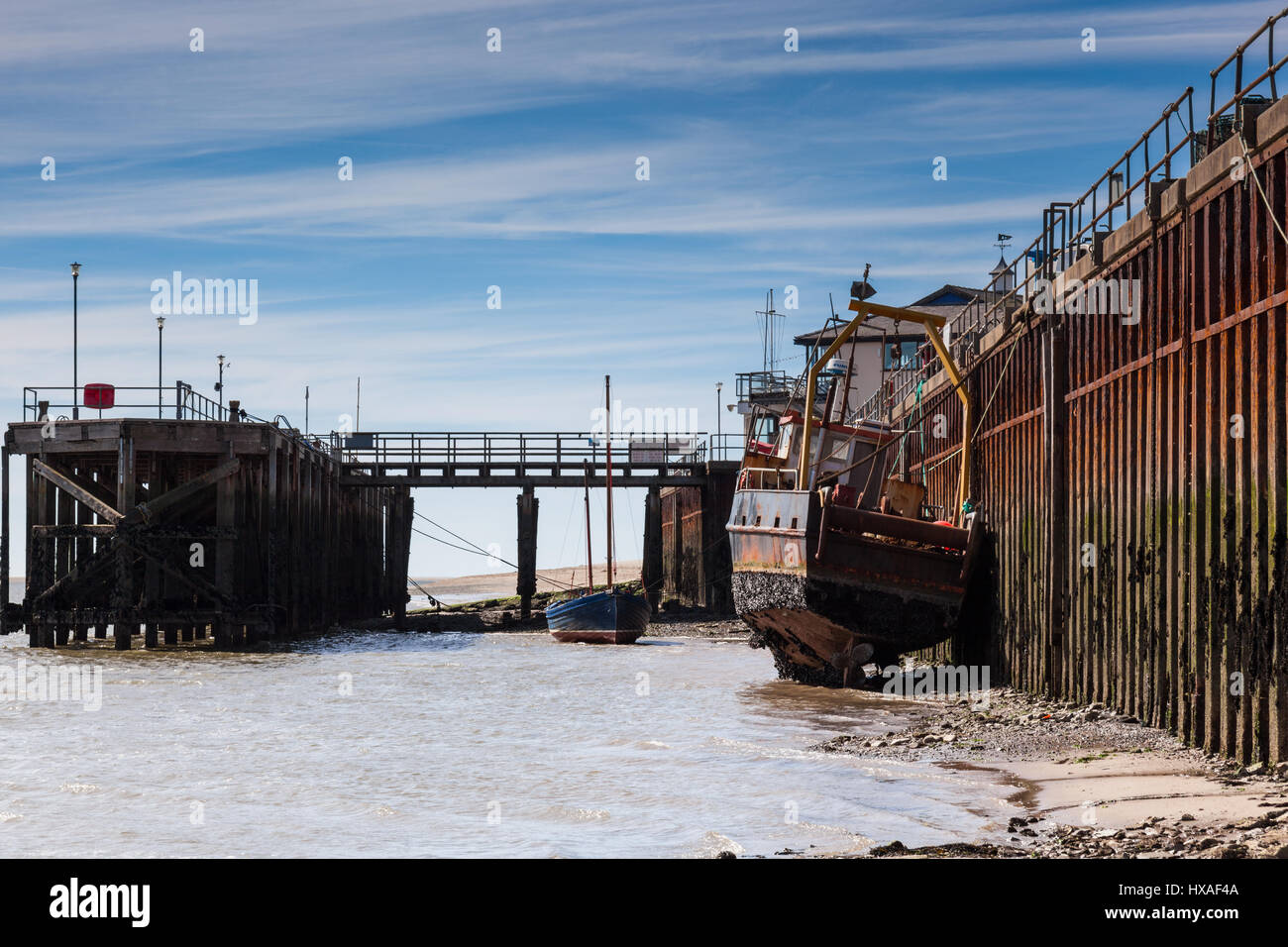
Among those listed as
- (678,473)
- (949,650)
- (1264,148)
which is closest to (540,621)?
(678,473)

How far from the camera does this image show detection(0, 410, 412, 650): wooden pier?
3444 centimetres

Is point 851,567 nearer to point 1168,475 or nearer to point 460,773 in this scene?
point 460,773

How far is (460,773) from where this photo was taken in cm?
1573

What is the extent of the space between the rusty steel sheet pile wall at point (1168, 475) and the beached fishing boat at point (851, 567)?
3.22 ft

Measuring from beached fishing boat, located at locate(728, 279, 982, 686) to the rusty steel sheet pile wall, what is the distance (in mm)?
981

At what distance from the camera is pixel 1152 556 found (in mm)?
13961

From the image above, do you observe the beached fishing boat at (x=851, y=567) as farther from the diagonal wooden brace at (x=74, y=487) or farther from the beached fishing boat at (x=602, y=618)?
the diagonal wooden brace at (x=74, y=487)

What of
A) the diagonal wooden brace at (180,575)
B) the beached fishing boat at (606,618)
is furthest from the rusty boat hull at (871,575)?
the beached fishing boat at (606,618)

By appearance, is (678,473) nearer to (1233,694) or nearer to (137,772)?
(137,772)

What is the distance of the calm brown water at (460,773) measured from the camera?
11.7 metres
